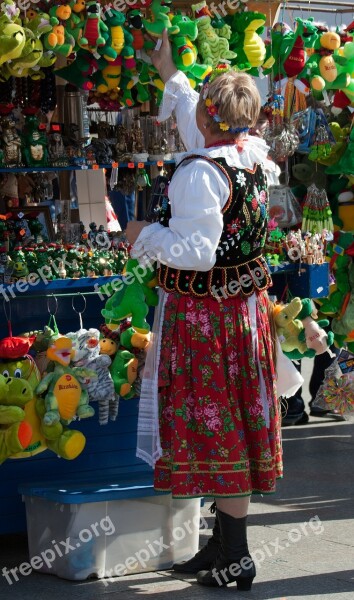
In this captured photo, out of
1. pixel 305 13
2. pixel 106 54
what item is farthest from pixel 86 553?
pixel 305 13

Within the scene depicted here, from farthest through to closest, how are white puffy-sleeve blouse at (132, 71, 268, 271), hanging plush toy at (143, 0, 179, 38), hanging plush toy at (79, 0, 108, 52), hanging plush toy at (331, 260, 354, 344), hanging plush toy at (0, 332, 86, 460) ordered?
hanging plush toy at (331, 260, 354, 344) → hanging plush toy at (143, 0, 179, 38) → hanging plush toy at (79, 0, 108, 52) → hanging plush toy at (0, 332, 86, 460) → white puffy-sleeve blouse at (132, 71, 268, 271)

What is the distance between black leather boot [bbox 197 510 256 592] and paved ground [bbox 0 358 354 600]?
0.05 metres

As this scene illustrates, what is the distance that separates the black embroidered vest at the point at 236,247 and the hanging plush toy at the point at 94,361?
16.2 inches

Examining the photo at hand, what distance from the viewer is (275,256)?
4.85 metres

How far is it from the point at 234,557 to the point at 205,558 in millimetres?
255

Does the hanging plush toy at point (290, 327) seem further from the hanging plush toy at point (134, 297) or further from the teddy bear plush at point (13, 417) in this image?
the teddy bear plush at point (13, 417)

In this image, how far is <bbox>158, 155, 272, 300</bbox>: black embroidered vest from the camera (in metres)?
3.80

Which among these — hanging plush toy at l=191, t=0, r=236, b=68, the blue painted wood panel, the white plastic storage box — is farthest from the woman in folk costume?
hanging plush toy at l=191, t=0, r=236, b=68

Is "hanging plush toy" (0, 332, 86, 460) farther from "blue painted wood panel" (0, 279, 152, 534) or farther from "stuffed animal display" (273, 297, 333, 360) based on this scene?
"stuffed animal display" (273, 297, 333, 360)

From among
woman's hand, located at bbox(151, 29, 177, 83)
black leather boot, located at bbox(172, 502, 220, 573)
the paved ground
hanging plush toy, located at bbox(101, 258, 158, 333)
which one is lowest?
the paved ground

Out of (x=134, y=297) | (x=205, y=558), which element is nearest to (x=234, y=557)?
(x=205, y=558)

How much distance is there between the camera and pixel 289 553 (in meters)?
4.36

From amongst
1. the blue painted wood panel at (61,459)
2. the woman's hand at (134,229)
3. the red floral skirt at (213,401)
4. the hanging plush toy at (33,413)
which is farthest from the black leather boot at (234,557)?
the woman's hand at (134,229)

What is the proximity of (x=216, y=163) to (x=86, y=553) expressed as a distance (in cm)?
148
